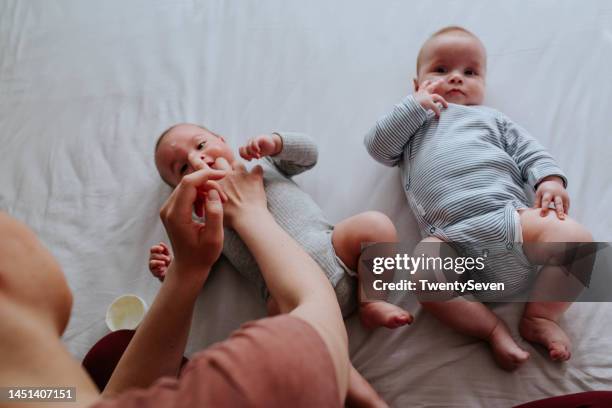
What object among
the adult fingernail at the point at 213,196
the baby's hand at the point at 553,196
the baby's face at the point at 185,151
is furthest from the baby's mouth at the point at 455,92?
the adult fingernail at the point at 213,196

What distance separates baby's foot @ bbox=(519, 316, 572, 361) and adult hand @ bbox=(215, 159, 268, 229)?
557mm

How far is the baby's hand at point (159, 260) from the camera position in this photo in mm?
1103

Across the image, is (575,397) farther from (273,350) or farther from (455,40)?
(455,40)

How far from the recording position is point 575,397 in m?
0.80

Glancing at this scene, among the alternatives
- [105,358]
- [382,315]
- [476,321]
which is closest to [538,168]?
[476,321]

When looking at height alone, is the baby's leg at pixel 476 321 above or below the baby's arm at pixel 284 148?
below

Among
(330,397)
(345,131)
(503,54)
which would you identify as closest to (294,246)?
(330,397)

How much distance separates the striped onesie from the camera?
3.37 feet

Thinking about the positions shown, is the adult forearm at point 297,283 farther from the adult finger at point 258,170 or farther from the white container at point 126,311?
the white container at point 126,311

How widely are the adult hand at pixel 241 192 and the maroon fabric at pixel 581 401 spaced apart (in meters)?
0.60

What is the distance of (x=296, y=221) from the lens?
1136mm

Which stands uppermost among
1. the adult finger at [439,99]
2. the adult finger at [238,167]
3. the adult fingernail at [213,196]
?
the adult finger at [439,99]

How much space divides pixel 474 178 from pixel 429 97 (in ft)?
0.71

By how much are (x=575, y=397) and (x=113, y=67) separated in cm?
136
